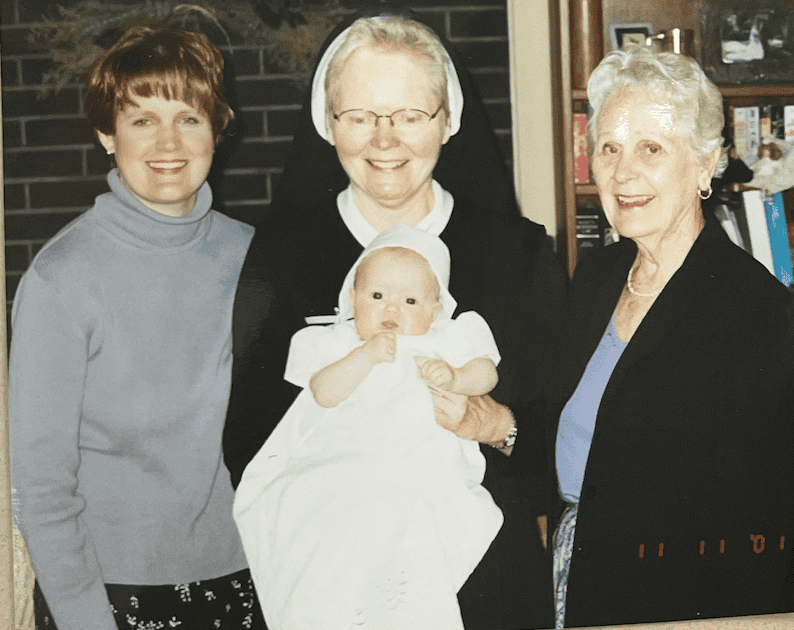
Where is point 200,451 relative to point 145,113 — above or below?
below

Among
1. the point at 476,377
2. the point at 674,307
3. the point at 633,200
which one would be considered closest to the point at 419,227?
the point at 476,377

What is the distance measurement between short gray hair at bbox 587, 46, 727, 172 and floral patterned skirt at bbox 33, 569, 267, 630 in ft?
4.34

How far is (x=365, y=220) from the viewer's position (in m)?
1.79

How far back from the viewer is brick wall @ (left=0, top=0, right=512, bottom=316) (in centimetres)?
178

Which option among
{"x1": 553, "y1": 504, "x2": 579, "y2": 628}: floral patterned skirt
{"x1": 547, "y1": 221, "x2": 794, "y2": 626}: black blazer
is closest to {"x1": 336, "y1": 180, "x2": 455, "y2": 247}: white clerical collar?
{"x1": 547, "y1": 221, "x2": 794, "y2": 626}: black blazer

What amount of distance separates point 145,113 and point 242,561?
104 centimetres

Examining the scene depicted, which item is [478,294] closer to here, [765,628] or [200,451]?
[200,451]

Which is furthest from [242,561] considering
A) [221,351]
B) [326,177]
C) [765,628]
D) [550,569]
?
[765,628]

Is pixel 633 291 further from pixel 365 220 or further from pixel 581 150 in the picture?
pixel 365 220

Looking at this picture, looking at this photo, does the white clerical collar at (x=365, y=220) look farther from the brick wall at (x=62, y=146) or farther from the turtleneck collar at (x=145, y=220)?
the turtleneck collar at (x=145, y=220)

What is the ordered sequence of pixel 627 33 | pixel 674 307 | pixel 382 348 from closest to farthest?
1. pixel 382 348
2. pixel 674 307
3. pixel 627 33

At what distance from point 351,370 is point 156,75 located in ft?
2.63

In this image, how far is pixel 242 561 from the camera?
1.78 metres

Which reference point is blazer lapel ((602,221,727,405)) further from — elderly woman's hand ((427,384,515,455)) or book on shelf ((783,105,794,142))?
book on shelf ((783,105,794,142))
